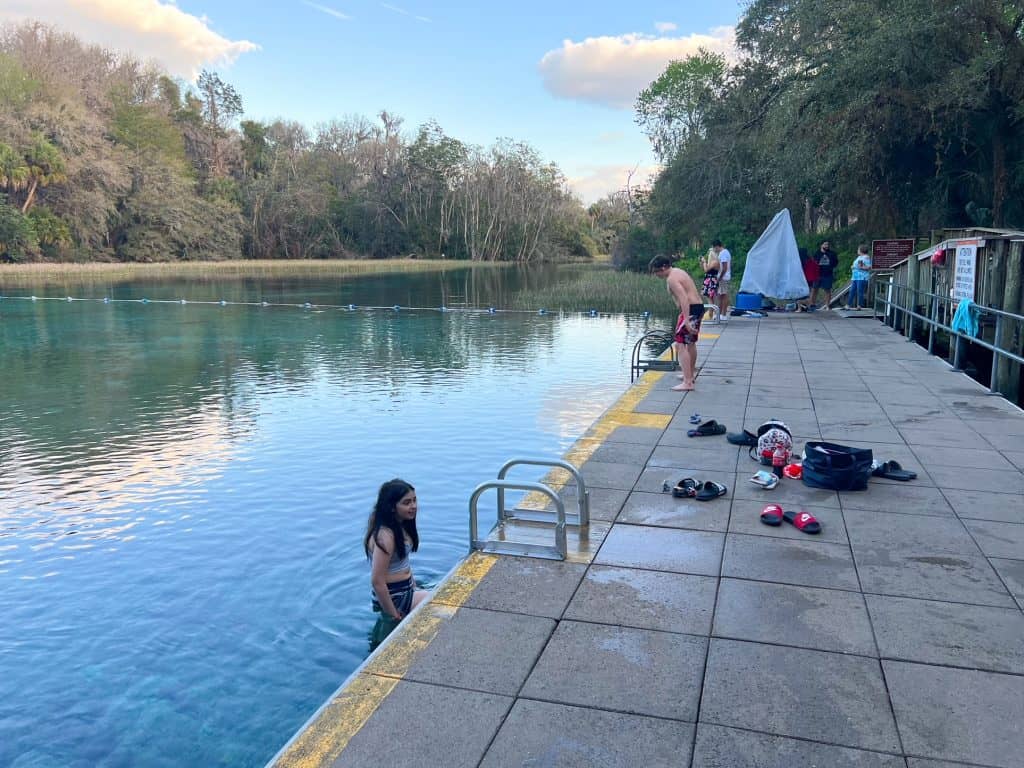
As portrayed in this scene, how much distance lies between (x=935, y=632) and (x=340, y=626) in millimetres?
3587

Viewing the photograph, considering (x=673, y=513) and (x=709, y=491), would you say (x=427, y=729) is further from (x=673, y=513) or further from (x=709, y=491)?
(x=709, y=491)

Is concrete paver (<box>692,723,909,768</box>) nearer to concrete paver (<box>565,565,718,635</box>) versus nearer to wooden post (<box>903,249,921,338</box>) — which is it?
concrete paver (<box>565,565,718,635</box>)

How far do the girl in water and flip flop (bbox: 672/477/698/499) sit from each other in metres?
1.87

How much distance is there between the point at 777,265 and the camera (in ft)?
65.1

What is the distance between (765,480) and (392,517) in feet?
8.92

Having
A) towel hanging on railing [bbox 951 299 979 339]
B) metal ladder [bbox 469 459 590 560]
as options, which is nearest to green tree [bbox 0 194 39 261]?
towel hanging on railing [bbox 951 299 979 339]

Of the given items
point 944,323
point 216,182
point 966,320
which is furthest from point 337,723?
point 216,182

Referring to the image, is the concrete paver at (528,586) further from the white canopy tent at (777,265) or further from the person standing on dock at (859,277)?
the person standing on dock at (859,277)

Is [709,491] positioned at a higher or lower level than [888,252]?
lower

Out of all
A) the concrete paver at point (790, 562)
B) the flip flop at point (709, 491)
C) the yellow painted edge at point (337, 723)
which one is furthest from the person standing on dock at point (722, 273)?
the yellow painted edge at point (337, 723)

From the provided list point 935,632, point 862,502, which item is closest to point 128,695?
point 935,632

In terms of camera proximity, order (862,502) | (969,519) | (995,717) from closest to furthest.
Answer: (995,717)
(969,519)
(862,502)

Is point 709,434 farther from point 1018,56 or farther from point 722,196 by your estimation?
point 722,196

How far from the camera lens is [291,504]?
814 centimetres
